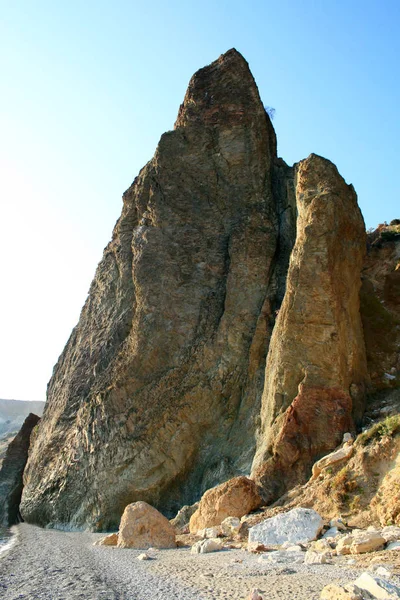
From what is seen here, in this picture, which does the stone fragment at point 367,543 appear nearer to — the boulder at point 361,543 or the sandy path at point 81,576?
the boulder at point 361,543

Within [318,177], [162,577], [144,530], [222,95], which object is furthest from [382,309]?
[222,95]

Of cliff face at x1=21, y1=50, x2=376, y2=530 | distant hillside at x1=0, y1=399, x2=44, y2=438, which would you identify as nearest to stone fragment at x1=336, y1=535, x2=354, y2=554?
cliff face at x1=21, y1=50, x2=376, y2=530

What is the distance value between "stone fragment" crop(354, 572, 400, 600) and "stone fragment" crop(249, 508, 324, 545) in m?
4.68

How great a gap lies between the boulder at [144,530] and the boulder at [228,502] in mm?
1109

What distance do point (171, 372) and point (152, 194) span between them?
907cm

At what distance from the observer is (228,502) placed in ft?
45.0

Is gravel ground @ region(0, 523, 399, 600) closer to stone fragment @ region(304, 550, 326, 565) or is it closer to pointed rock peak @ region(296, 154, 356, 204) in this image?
stone fragment @ region(304, 550, 326, 565)

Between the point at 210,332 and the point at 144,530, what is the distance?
9.52 meters

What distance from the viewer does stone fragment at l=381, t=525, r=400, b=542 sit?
836 cm

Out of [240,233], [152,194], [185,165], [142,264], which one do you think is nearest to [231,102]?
[185,165]

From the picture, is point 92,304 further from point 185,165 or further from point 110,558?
point 110,558

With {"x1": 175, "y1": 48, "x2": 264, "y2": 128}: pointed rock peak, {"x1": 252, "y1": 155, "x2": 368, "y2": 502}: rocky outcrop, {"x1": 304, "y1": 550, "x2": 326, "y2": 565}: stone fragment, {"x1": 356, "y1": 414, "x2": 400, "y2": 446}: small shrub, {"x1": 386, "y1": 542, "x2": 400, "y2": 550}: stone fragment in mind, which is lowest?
{"x1": 304, "y1": 550, "x2": 326, "y2": 565}: stone fragment

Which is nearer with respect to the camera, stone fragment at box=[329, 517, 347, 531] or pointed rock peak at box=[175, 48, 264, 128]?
stone fragment at box=[329, 517, 347, 531]

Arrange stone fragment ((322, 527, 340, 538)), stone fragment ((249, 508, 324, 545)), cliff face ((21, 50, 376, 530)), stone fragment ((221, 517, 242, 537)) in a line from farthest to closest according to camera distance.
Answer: cliff face ((21, 50, 376, 530)) < stone fragment ((221, 517, 242, 537)) < stone fragment ((249, 508, 324, 545)) < stone fragment ((322, 527, 340, 538))
